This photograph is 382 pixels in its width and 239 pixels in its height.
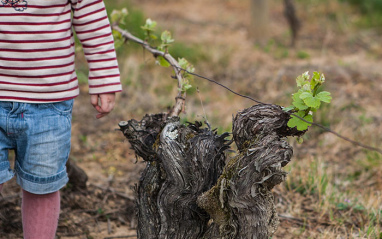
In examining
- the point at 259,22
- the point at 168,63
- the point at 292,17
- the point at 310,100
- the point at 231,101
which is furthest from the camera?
the point at 259,22

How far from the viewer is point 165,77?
5543 mm

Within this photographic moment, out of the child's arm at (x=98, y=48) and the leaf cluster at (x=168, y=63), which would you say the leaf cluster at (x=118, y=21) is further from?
the child's arm at (x=98, y=48)

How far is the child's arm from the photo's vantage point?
192 cm

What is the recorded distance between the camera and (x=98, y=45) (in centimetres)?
194

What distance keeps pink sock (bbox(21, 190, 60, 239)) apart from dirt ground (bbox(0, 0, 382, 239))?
14.6 inches

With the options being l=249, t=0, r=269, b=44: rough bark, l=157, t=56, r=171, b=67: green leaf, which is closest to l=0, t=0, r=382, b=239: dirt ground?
l=249, t=0, r=269, b=44: rough bark

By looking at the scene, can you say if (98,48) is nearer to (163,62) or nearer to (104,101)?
(104,101)

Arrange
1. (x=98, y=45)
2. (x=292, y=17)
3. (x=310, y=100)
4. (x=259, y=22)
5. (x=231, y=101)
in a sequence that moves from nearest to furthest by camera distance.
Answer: (x=310, y=100), (x=98, y=45), (x=231, y=101), (x=292, y=17), (x=259, y=22)

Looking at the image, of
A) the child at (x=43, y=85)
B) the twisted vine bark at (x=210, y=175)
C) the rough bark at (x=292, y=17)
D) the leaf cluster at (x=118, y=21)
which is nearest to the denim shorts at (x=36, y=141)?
the child at (x=43, y=85)

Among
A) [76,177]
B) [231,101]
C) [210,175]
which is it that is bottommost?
[231,101]

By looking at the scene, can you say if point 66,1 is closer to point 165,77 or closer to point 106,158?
point 106,158

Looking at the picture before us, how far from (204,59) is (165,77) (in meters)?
0.86

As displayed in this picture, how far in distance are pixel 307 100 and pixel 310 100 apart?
0.01 metres

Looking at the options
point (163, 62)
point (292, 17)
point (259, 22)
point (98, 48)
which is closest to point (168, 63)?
point (163, 62)
